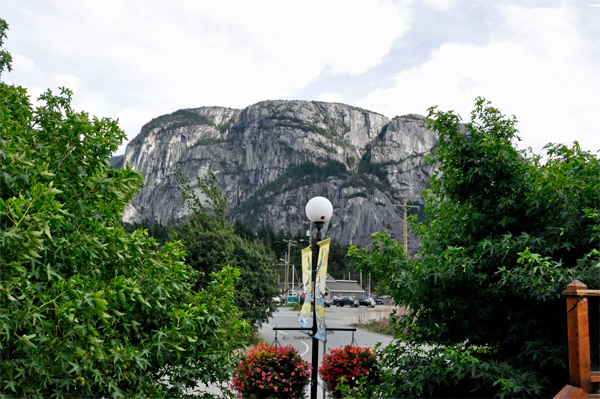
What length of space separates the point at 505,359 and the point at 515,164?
2213 millimetres

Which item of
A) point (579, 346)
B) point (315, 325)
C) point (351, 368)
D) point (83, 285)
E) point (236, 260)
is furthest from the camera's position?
point (236, 260)

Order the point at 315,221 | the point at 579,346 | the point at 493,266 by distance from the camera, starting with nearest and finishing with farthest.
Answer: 1. the point at 579,346
2. the point at 493,266
3. the point at 315,221

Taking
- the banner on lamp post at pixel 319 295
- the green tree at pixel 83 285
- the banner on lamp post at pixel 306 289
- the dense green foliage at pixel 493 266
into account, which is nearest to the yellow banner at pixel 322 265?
the banner on lamp post at pixel 319 295

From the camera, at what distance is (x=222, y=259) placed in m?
14.6

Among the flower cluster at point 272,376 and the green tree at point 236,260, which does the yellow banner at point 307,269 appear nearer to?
the flower cluster at point 272,376

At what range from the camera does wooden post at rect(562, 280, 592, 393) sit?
3.35 metres

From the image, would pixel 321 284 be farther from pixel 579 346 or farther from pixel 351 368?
pixel 579 346

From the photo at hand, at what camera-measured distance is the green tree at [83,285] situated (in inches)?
106

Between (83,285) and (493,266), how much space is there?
420 cm

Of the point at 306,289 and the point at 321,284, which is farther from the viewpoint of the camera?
the point at 306,289

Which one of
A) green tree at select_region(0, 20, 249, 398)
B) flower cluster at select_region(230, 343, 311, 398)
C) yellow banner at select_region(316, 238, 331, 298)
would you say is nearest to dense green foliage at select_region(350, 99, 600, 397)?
yellow banner at select_region(316, 238, 331, 298)

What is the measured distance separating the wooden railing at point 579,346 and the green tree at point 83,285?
3077 mm

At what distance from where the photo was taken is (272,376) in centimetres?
636

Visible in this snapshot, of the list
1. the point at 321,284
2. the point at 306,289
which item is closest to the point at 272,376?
the point at 306,289
